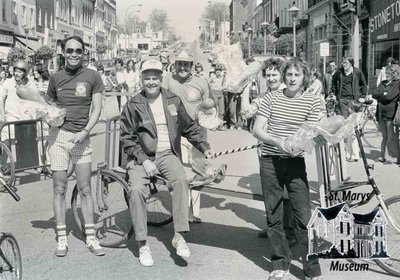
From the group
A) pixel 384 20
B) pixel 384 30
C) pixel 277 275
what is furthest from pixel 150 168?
pixel 384 20

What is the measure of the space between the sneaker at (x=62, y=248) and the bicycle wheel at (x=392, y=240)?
2.66 metres

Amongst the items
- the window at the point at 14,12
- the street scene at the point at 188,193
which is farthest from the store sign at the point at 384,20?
the window at the point at 14,12

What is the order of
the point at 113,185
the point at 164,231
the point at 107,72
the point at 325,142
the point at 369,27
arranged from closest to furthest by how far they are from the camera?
the point at 325,142
the point at 113,185
the point at 164,231
the point at 107,72
the point at 369,27

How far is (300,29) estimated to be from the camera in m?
55.7

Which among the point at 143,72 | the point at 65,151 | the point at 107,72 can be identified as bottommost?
the point at 65,151

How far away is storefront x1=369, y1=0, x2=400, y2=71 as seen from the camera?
80.1ft

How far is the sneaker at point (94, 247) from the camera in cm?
521

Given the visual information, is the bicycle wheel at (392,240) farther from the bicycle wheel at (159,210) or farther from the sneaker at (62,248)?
the sneaker at (62,248)

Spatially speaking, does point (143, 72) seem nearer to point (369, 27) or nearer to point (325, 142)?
point (325, 142)

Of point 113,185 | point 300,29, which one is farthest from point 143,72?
point 300,29

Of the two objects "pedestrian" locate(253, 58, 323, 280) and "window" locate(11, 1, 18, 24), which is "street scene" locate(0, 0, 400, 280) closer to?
"pedestrian" locate(253, 58, 323, 280)

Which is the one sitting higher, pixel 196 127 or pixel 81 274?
pixel 196 127

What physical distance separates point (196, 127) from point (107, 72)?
20599 mm

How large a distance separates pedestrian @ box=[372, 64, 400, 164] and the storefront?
1481 centimetres
